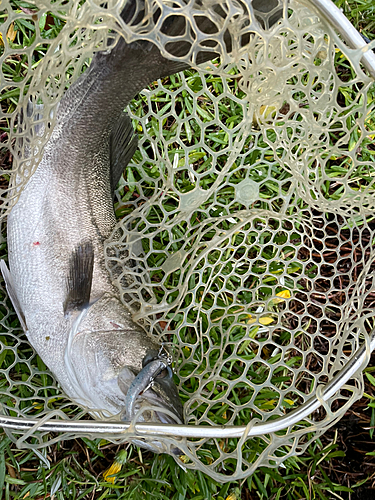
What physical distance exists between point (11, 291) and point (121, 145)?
2.50ft

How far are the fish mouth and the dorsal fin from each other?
804mm

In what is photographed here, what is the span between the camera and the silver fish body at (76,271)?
5.56 ft

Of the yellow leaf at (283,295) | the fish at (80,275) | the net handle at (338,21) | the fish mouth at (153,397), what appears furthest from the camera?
the yellow leaf at (283,295)

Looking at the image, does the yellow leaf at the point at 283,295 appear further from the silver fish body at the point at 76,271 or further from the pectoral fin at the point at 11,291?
the pectoral fin at the point at 11,291

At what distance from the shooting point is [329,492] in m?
2.18

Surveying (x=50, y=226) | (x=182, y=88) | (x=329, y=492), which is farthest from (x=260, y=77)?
(x=329, y=492)

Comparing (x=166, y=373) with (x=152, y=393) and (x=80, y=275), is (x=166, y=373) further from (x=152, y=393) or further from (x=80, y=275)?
(x=80, y=275)

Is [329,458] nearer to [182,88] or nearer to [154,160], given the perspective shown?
[154,160]

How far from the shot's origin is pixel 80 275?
5.79ft

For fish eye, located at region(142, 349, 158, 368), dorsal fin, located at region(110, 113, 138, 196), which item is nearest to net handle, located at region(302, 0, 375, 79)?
dorsal fin, located at region(110, 113, 138, 196)

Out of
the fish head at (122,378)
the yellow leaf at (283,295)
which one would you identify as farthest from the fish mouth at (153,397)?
the yellow leaf at (283,295)

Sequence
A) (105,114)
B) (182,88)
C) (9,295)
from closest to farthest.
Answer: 1. (105,114)
2. (9,295)
3. (182,88)

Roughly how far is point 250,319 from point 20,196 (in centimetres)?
116

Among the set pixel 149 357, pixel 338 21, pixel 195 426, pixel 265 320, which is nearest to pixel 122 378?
pixel 149 357
